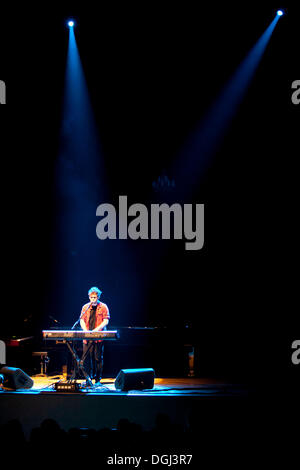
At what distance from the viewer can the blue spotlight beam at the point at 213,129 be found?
8586 millimetres

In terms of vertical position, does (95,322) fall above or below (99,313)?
below

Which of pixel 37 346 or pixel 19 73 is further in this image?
pixel 37 346

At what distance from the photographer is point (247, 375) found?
27.8 ft

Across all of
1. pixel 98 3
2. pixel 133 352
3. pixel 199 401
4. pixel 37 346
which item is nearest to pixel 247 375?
pixel 133 352

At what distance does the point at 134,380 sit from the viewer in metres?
6.27
